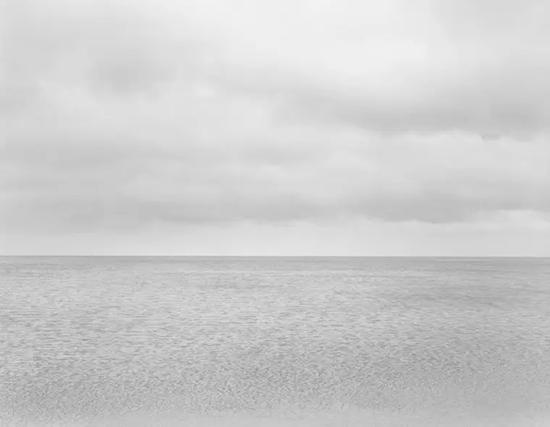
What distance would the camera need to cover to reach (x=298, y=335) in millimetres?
39875

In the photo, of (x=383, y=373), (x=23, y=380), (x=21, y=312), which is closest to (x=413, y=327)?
(x=383, y=373)

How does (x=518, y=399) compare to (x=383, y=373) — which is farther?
(x=383, y=373)

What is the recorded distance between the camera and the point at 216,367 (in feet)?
92.4

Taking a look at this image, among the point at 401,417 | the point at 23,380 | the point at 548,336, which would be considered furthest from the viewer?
the point at 548,336

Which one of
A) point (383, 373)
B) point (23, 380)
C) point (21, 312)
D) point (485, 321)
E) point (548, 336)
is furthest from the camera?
point (21, 312)

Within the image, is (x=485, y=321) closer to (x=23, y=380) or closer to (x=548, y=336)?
(x=548, y=336)

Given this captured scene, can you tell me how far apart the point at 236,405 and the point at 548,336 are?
26.7m

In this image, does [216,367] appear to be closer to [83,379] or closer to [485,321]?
[83,379]

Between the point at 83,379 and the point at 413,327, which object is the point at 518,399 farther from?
the point at 413,327

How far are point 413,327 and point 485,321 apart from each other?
7.85 m

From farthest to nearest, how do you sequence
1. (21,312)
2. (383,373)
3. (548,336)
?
1. (21,312)
2. (548,336)
3. (383,373)

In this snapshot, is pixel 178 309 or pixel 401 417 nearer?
pixel 401 417

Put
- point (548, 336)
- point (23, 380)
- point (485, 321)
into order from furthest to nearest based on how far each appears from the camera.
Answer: point (485, 321) → point (548, 336) → point (23, 380)

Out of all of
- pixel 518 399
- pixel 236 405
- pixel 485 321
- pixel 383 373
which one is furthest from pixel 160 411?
pixel 485 321
